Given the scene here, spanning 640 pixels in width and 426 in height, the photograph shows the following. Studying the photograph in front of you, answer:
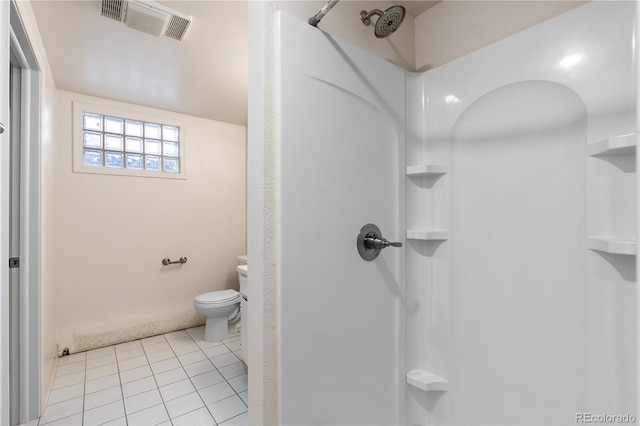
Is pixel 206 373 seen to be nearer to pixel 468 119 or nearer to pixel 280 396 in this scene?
pixel 280 396

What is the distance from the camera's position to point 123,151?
2850mm

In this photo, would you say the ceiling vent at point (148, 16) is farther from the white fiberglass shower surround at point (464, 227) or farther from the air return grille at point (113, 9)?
the white fiberglass shower surround at point (464, 227)

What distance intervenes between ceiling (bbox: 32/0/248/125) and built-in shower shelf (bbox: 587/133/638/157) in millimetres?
1658

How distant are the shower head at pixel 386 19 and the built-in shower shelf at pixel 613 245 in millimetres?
1058

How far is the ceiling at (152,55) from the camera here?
60.2 inches

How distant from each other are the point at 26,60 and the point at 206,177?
1816 millimetres

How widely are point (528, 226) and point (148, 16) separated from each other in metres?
2.09

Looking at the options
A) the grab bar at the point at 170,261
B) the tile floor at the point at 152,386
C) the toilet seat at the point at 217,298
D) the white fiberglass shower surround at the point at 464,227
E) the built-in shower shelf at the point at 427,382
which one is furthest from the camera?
the grab bar at the point at 170,261

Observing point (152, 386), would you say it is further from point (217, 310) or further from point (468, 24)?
point (468, 24)

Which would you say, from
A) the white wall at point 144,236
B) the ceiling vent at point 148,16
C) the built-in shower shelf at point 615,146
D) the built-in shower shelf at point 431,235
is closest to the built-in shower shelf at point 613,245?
the built-in shower shelf at point 615,146

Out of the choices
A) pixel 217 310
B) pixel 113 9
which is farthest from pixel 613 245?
pixel 217 310

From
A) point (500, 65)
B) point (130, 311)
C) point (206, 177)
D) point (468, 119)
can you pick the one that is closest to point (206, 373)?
point (130, 311)

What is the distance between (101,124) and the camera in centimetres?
276

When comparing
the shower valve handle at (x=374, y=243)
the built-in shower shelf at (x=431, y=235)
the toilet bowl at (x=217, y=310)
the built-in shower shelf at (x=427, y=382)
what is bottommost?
the toilet bowl at (x=217, y=310)
